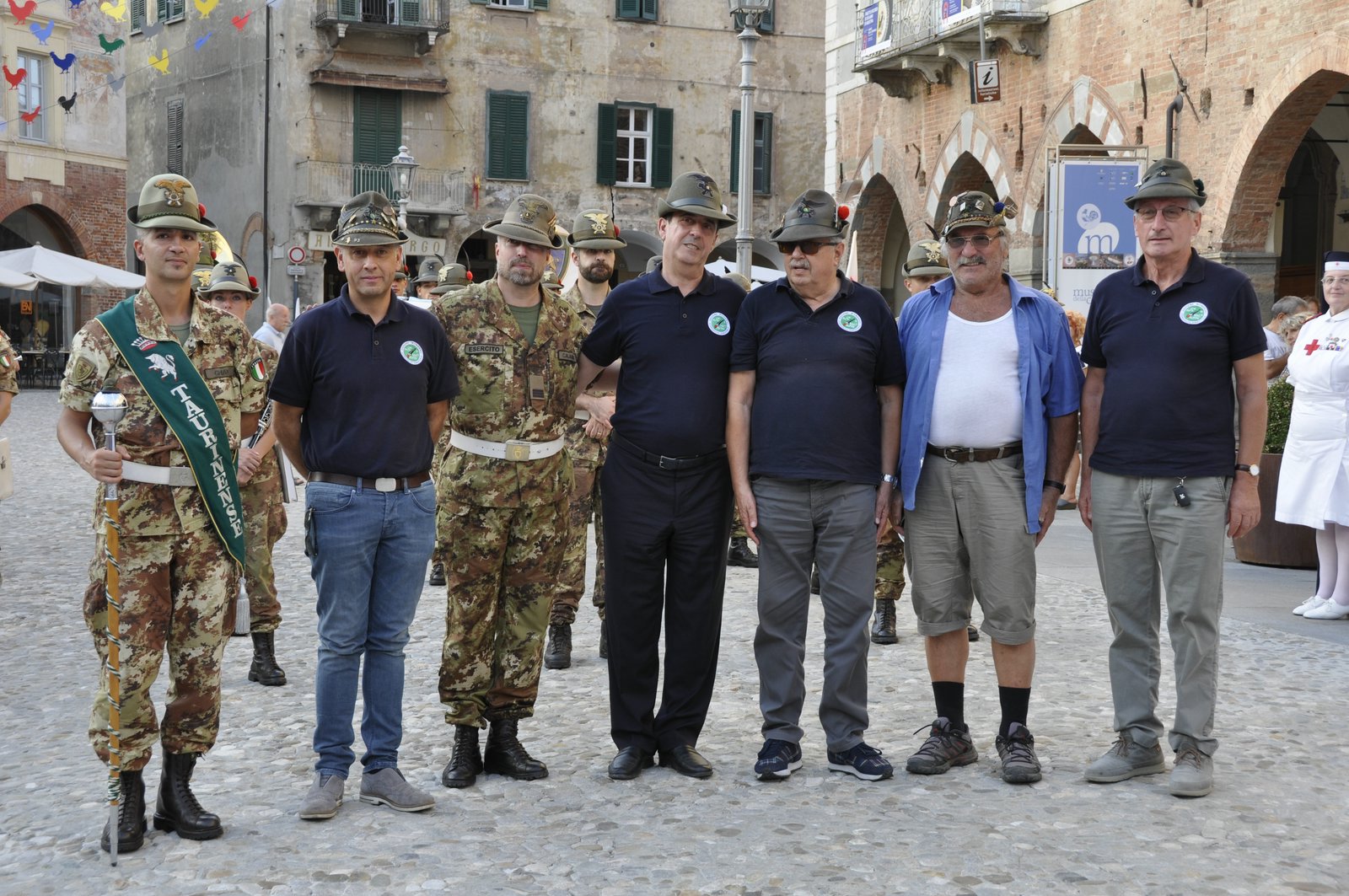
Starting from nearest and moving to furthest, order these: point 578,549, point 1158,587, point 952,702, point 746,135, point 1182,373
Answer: point 1182,373 < point 1158,587 < point 952,702 < point 578,549 < point 746,135

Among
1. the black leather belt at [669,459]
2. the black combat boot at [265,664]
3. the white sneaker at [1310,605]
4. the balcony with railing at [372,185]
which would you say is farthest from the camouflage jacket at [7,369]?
the balcony with railing at [372,185]

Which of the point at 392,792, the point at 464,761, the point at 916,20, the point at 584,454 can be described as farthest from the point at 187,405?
the point at 916,20

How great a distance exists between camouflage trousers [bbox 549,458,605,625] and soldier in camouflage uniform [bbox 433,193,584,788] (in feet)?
6.20

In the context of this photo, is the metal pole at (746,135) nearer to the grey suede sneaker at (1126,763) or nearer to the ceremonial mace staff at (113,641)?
the grey suede sneaker at (1126,763)

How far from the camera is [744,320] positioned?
6.02m

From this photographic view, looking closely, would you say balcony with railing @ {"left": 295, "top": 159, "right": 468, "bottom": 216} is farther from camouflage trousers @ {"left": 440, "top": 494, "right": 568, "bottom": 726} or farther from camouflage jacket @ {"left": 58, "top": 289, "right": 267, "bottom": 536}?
camouflage jacket @ {"left": 58, "top": 289, "right": 267, "bottom": 536}

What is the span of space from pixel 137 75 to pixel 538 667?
3802 cm

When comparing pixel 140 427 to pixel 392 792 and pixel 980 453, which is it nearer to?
pixel 392 792

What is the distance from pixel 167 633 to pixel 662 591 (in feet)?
6.26

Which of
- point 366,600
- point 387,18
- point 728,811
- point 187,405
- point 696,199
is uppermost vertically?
point 387,18

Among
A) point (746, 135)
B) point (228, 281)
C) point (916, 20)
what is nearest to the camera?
point (228, 281)

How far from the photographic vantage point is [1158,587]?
19.7ft

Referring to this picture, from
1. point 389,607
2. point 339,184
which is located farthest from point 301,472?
point 339,184

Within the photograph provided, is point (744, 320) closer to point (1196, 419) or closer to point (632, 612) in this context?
point (632, 612)
